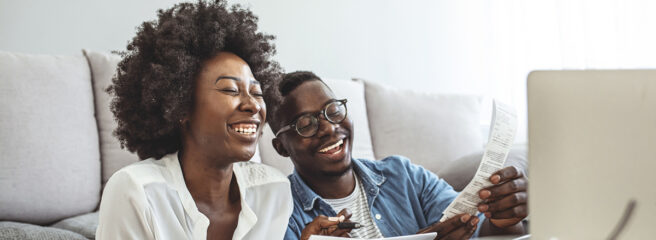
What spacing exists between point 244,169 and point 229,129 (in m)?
0.18

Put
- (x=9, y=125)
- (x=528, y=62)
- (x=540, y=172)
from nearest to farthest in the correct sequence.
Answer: (x=540, y=172) → (x=9, y=125) → (x=528, y=62)

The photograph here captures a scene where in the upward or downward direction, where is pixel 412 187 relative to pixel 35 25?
downward

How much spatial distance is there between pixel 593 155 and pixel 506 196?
0.73 metres

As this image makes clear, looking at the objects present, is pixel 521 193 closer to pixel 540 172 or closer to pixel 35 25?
pixel 540 172

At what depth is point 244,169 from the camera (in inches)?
54.8

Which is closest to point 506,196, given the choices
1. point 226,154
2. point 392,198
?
point 392,198

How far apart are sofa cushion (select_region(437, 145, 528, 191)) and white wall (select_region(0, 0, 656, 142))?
0.95m

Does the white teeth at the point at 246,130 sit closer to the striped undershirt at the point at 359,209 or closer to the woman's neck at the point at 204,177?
the woman's neck at the point at 204,177

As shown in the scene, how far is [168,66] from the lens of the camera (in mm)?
1246

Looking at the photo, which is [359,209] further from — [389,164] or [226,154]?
[226,154]

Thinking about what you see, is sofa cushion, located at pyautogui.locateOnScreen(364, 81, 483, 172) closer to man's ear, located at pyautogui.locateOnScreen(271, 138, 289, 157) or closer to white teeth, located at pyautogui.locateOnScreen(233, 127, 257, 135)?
man's ear, located at pyautogui.locateOnScreen(271, 138, 289, 157)

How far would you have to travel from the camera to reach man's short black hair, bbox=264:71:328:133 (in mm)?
1440

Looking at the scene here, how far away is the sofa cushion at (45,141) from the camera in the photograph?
1.76 m

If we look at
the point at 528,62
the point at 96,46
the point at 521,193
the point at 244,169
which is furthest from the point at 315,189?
the point at 528,62
